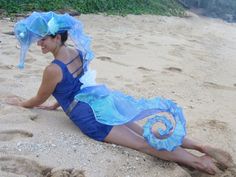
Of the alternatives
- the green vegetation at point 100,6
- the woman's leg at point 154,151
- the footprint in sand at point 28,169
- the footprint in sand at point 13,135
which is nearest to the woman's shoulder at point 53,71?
the footprint in sand at point 13,135

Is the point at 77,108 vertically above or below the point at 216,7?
above

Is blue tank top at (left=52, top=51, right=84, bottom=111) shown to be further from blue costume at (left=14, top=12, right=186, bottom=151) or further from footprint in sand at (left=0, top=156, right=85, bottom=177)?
footprint in sand at (left=0, top=156, right=85, bottom=177)

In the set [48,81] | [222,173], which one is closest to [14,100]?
[48,81]

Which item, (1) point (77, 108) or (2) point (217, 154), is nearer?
(2) point (217, 154)

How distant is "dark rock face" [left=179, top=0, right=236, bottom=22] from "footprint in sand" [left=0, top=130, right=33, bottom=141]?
1381 centimetres

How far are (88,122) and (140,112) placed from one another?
0.42m

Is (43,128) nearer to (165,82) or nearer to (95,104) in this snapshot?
(95,104)

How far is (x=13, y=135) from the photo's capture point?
3387 mm

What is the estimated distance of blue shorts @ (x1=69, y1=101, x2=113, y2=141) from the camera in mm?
3500

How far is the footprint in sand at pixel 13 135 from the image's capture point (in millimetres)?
3346

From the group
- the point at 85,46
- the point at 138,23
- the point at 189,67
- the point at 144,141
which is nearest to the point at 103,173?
the point at 144,141

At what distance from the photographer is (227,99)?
5.29 m

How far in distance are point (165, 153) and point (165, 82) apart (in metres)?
2.27

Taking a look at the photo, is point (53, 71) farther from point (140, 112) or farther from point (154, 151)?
point (154, 151)
